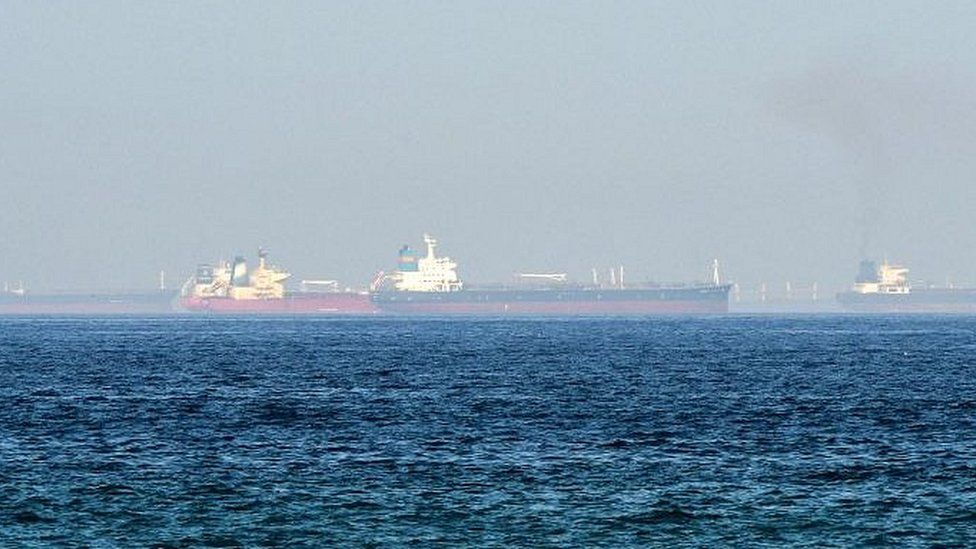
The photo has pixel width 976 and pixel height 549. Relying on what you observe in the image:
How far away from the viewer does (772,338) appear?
14612cm

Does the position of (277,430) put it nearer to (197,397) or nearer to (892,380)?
(197,397)

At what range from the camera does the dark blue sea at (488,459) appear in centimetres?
2939

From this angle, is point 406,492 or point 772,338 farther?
point 772,338

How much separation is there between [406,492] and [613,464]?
6.65m

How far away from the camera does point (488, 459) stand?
38.9 metres

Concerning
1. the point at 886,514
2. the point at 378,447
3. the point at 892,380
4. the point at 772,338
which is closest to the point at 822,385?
the point at 892,380

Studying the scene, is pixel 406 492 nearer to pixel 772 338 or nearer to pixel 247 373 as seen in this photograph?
pixel 247 373

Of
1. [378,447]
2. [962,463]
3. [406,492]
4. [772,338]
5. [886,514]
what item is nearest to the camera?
[886,514]

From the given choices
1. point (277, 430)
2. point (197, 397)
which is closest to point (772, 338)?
point (197, 397)

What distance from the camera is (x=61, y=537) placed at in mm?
28438

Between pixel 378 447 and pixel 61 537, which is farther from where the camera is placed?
pixel 378 447

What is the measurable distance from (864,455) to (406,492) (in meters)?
12.8

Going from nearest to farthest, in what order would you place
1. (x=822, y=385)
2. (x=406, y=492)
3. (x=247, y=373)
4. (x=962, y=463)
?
(x=406, y=492)
(x=962, y=463)
(x=822, y=385)
(x=247, y=373)

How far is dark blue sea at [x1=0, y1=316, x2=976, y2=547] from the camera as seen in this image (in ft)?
96.4
